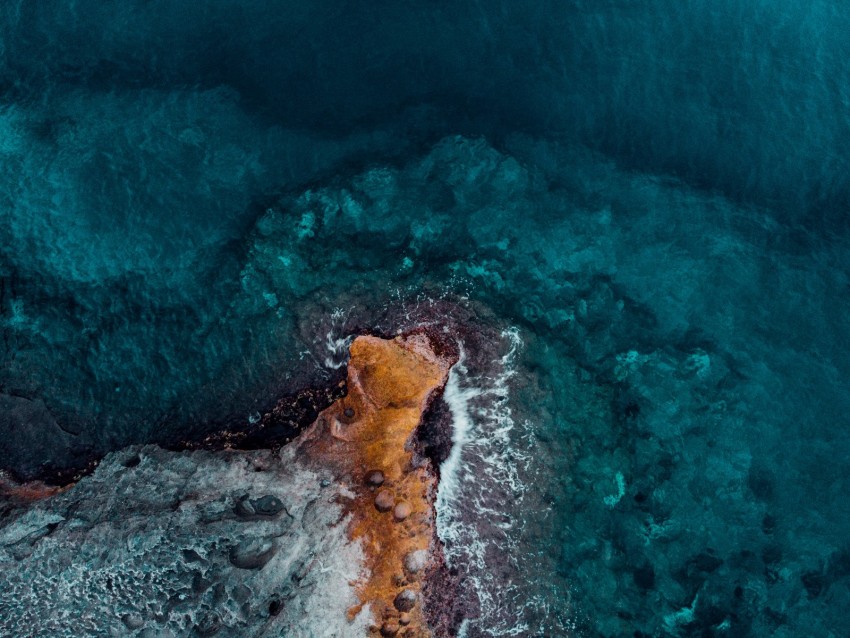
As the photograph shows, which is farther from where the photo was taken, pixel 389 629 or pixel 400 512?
pixel 400 512

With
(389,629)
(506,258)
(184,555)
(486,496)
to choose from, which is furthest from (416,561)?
(506,258)

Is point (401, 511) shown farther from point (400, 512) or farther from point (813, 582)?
point (813, 582)

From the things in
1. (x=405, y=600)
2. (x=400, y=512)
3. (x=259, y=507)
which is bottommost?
(x=405, y=600)

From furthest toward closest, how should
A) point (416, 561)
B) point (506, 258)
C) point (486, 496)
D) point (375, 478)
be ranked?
point (506, 258)
point (486, 496)
point (375, 478)
point (416, 561)

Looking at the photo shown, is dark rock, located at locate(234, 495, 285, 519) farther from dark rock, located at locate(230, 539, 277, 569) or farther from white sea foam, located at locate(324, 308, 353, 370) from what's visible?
white sea foam, located at locate(324, 308, 353, 370)

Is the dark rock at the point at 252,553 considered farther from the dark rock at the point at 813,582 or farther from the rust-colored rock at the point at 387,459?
the dark rock at the point at 813,582

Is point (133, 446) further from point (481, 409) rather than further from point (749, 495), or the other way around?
point (749, 495)

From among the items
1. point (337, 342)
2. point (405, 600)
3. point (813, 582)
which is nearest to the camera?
point (405, 600)

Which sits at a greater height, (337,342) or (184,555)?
(337,342)
